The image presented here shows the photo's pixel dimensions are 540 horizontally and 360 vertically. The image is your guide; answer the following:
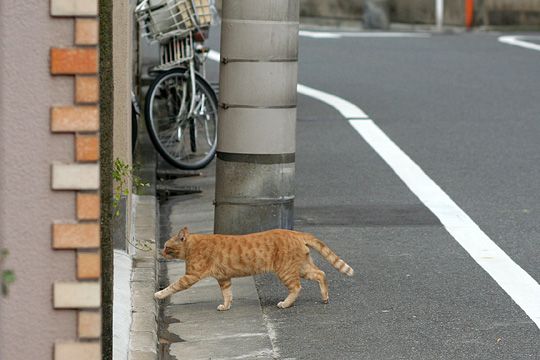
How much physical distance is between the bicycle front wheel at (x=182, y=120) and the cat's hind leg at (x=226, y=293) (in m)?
3.88

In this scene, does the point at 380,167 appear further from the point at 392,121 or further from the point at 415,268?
the point at 415,268

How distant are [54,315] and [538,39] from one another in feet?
67.8

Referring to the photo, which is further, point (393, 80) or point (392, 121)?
point (393, 80)

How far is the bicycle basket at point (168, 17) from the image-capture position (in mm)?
11766

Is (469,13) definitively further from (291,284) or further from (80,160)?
(80,160)

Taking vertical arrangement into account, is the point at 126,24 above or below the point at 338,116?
above

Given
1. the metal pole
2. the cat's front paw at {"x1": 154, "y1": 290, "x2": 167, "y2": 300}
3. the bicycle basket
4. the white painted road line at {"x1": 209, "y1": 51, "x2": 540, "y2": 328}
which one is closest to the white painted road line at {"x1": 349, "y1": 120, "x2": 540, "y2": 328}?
the white painted road line at {"x1": 209, "y1": 51, "x2": 540, "y2": 328}

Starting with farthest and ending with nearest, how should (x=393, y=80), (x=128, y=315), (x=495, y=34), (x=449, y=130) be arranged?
(x=495, y=34), (x=393, y=80), (x=449, y=130), (x=128, y=315)

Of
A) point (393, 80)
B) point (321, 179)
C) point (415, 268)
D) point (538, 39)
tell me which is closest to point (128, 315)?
point (415, 268)

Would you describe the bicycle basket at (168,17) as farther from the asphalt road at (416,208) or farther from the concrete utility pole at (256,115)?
the concrete utility pole at (256,115)

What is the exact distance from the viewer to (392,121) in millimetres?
14719

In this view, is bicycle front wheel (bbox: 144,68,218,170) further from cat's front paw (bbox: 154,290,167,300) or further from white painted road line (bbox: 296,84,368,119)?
cat's front paw (bbox: 154,290,167,300)

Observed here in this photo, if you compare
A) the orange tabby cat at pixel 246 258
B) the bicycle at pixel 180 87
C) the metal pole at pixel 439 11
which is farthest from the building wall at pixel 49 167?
the metal pole at pixel 439 11

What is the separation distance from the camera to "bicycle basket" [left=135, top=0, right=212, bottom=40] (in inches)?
463
